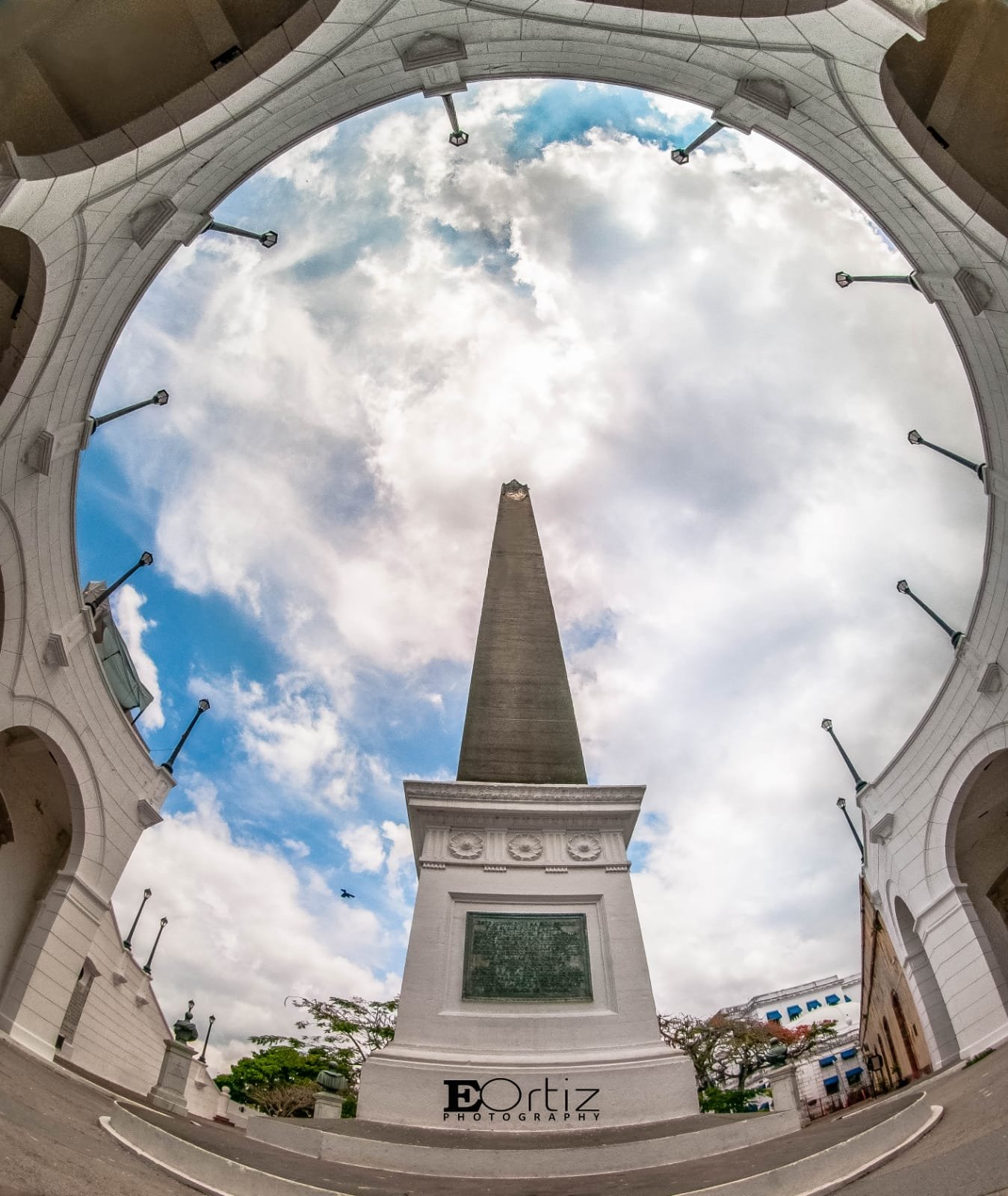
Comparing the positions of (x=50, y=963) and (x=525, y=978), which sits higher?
(x=50, y=963)

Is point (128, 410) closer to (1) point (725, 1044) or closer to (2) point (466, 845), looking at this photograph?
(2) point (466, 845)

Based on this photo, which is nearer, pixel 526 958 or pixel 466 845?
pixel 526 958

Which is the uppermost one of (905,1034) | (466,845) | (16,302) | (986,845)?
(16,302)

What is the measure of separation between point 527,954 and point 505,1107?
A: 2470 millimetres

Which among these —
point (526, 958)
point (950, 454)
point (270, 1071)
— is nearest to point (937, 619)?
point (950, 454)

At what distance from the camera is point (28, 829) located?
46.8 feet

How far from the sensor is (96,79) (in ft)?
27.9

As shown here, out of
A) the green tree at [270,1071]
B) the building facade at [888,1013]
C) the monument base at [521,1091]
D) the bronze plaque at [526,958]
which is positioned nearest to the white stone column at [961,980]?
the building facade at [888,1013]

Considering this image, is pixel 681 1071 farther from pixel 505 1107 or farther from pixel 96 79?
pixel 96 79

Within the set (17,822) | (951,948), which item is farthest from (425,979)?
(951,948)

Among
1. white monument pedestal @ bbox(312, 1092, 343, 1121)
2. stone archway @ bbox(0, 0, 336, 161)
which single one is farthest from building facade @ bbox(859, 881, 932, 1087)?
stone archway @ bbox(0, 0, 336, 161)

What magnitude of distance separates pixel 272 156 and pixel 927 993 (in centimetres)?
1960

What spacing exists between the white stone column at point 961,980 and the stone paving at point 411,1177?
2.65 meters

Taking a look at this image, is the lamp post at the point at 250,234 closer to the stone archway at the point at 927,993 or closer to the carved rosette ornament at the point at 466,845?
the carved rosette ornament at the point at 466,845
